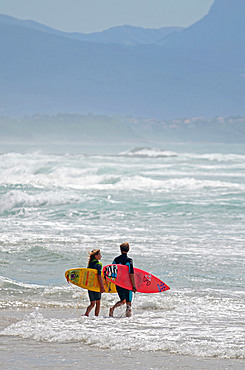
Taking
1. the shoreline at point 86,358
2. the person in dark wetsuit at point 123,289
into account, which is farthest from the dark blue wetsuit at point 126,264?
the shoreline at point 86,358

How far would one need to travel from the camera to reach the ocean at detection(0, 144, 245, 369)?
20.5ft

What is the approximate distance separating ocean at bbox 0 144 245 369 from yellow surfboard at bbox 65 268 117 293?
0.37m

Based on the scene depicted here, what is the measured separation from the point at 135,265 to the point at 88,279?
3273mm

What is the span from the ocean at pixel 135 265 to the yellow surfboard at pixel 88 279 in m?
0.37

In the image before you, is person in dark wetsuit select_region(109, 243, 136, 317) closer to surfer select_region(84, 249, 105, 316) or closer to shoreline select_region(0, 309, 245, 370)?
surfer select_region(84, 249, 105, 316)

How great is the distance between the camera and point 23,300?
8422mm

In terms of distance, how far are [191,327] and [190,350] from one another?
93cm

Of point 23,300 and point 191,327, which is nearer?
point 191,327

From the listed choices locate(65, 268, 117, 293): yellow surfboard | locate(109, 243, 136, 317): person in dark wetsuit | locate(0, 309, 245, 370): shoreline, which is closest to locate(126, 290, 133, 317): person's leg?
locate(109, 243, 136, 317): person in dark wetsuit

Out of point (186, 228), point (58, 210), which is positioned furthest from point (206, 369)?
point (58, 210)

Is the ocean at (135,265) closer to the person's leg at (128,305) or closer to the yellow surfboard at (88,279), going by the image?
the person's leg at (128,305)

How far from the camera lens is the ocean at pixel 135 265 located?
6.26m

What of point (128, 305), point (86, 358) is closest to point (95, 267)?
point (128, 305)

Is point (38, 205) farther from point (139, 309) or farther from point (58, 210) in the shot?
point (139, 309)
